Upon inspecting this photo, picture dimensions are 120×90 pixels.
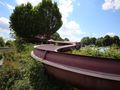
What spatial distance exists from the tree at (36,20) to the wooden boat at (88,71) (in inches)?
1180

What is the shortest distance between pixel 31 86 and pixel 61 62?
3217 millimetres

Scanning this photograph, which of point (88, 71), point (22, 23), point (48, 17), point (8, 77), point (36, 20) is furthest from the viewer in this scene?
point (48, 17)

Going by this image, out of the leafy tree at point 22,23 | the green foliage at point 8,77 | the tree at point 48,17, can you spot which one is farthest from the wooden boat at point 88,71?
the tree at point 48,17

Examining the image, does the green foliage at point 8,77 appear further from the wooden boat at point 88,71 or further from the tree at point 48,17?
the tree at point 48,17

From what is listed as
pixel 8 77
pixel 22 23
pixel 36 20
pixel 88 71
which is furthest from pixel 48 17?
pixel 88 71

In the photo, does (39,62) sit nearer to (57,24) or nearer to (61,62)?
(61,62)

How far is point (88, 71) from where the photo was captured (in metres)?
7.04

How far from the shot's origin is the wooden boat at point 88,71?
6427 mm

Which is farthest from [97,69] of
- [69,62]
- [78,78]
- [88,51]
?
[88,51]

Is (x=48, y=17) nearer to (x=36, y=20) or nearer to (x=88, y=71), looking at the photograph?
(x=36, y=20)

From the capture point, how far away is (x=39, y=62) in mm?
10656

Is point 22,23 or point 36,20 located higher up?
point 36,20

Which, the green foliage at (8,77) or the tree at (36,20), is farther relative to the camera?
the tree at (36,20)

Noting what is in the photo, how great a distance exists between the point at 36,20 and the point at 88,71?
32.8 m
